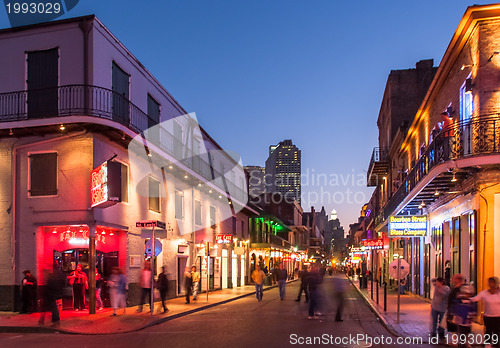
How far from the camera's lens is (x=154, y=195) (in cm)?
2281

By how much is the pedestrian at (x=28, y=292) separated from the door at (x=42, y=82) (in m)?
5.43

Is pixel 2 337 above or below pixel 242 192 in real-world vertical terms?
below

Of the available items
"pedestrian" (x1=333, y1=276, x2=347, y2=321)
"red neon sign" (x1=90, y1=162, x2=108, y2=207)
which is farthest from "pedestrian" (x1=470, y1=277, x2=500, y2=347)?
"red neon sign" (x1=90, y1=162, x2=108, y2=207)

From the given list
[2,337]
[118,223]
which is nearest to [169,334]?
[2,337]

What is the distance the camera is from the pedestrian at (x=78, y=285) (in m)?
17.8

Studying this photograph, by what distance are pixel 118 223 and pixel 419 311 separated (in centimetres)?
1120

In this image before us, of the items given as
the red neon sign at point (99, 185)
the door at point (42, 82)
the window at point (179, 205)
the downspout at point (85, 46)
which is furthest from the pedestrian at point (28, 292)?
the window at point (179, 205)

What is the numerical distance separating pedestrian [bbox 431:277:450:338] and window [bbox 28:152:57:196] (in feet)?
41.1

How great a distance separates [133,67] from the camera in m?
21.5

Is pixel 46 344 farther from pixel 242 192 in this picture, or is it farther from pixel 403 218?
pixel 242 192

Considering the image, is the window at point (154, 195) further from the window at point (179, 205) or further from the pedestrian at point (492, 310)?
the pedestrian at point (492, 310)

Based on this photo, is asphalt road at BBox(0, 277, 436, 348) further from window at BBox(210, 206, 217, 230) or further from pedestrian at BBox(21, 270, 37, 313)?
window at BBox(210, 206, 217, 230)

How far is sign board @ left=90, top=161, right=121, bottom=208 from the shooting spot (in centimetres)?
1625

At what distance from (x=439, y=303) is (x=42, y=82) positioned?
14706 millimetres
